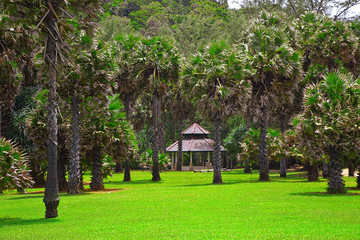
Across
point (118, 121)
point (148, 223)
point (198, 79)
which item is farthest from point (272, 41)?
point (148, 223)

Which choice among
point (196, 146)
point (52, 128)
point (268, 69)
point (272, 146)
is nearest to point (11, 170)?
point (52, 128)

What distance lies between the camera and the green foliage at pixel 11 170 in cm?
1324

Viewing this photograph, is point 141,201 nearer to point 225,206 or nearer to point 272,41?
point 225,206

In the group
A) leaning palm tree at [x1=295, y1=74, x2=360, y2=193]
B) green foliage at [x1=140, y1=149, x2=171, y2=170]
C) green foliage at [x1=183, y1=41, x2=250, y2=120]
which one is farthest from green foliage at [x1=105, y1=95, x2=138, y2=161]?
green foliage at [x1=140, y1=149, x2=171, y2=170]

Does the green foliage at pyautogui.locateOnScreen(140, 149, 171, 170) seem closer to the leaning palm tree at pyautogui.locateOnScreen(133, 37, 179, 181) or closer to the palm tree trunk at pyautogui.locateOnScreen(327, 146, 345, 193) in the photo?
the leaning palm tree at pyautogui.locateOnScreen(133, 37, 179, 181)

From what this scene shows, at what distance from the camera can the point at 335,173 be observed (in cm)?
2019

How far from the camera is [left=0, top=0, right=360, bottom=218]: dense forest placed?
14.0m

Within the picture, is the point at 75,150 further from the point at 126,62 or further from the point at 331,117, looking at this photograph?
the point at 126,62

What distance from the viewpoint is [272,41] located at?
1251 inches

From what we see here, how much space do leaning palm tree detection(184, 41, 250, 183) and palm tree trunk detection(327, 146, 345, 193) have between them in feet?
35.9

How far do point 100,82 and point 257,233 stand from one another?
14.3 metres

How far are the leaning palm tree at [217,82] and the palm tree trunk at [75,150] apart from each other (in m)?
10.4

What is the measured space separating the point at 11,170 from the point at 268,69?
72.7 ft

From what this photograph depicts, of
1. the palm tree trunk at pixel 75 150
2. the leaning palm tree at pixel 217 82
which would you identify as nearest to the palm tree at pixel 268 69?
the leaning palm tree at pixel 217 82
